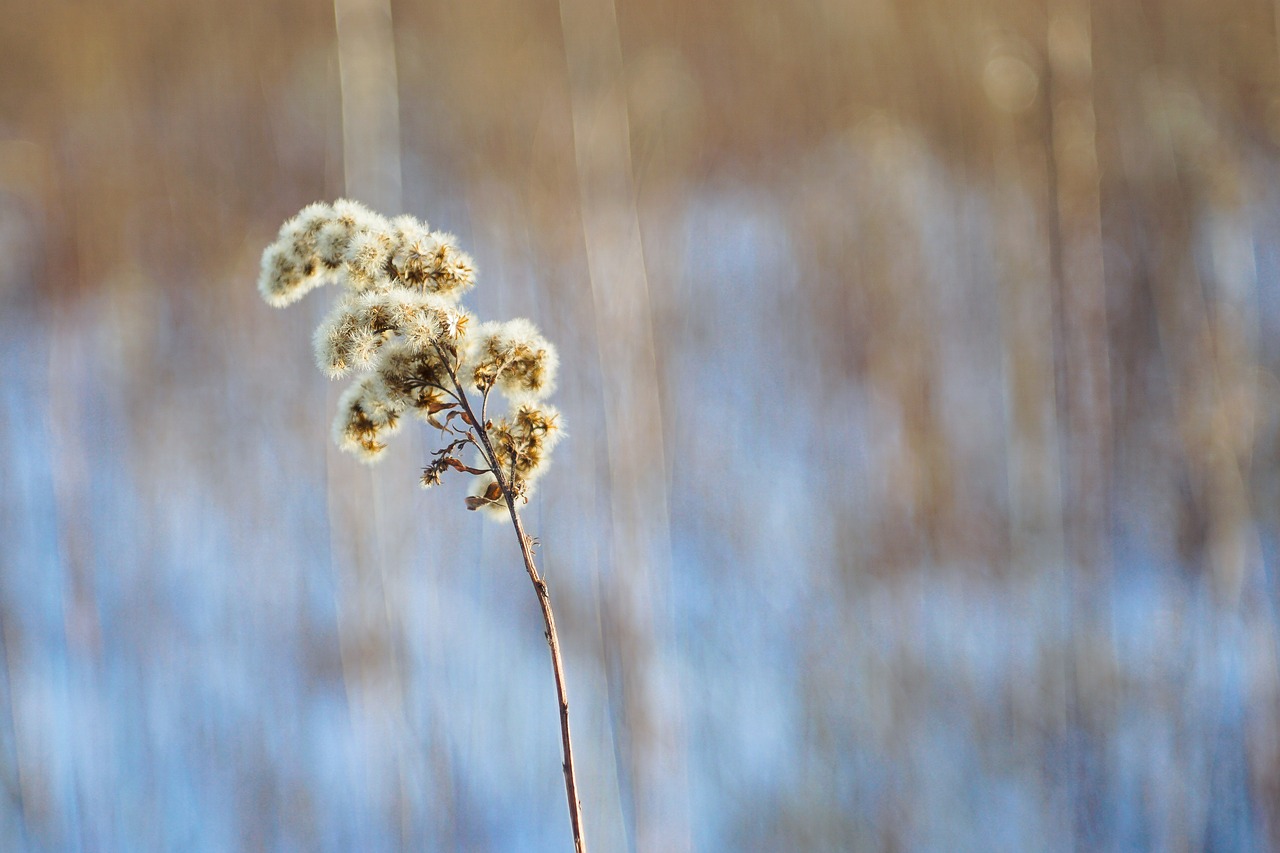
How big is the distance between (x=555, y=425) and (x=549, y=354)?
7cm

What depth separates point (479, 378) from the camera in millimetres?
825

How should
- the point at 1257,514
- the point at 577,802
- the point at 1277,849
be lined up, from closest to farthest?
the point at 577,802
the point at 1277,849
the point at 1257,514

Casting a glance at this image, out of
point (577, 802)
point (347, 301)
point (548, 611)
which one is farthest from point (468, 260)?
point (577, 802)

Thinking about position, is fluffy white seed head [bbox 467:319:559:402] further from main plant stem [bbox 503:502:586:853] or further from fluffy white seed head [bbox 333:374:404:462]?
main plant stem [bbox 503:502:586:853]

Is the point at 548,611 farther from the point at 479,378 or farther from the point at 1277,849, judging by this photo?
the point at 1277,849

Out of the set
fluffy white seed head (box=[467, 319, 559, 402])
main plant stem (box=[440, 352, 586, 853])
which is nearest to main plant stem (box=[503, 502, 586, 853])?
main plant stem (box=[440, 352, 586, 853])

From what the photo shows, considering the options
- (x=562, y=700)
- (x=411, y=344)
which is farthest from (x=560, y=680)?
(x=411, y=344)

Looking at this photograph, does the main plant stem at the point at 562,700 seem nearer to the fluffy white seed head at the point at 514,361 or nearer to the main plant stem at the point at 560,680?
the main plant stem at the point at 560,680

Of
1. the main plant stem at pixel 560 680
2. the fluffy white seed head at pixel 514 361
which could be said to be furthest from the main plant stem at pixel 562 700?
the fluffy white seed head at pixel 514 361

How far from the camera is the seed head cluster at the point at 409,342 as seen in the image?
757mm

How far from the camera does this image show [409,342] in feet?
2.45

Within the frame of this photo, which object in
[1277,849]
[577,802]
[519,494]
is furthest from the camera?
[1277,849]

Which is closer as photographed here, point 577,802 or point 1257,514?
point 577,802

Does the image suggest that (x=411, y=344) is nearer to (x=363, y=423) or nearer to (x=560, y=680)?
(x=363, y=423)
